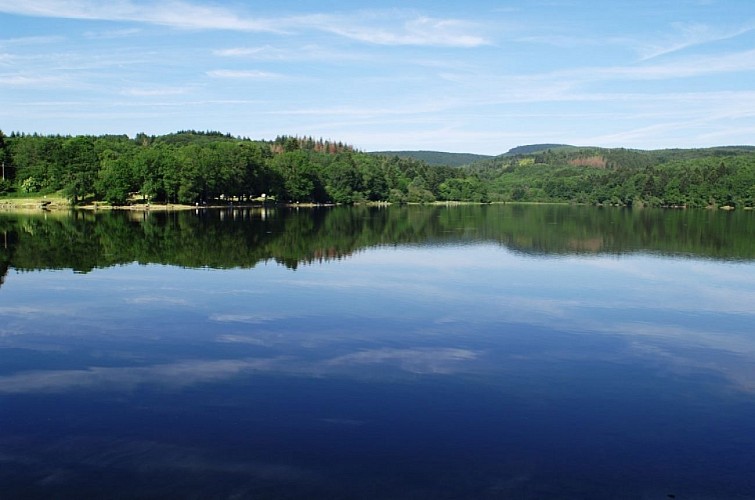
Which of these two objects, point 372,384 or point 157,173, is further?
point 157,173

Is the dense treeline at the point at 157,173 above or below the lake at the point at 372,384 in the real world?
above

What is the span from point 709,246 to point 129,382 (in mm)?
54664

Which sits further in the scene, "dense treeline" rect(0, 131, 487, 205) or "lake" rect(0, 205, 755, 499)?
"dense treeline" rect(0, 131, 487, 205)

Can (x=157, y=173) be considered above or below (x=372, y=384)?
above

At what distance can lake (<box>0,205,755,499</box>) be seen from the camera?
1245 centimetres

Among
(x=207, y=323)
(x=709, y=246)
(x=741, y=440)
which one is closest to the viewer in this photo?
(x=741, y=440)

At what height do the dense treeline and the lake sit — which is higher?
the dense treeline

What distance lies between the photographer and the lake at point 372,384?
12445mm

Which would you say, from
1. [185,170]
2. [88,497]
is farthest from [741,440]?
[185,170]

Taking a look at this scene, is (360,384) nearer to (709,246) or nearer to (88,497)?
(88,497)

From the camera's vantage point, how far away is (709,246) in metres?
58.7

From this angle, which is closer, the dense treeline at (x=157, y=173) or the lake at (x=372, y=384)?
the lake at (x=372, y=384)

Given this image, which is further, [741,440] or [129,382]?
[129,382]

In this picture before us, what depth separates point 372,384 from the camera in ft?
58.1
